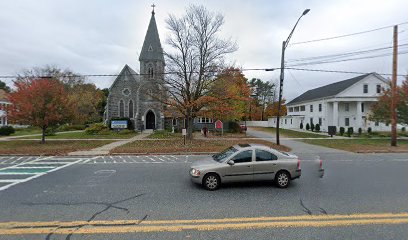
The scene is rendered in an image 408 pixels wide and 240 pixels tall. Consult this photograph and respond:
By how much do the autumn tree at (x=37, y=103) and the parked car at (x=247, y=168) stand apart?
16590 millimetres

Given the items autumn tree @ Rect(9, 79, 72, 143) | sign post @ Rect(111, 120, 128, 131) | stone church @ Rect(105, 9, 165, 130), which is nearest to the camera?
autumn tree @ Rect(9, 79, 72, 143)

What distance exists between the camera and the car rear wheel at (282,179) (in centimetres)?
702

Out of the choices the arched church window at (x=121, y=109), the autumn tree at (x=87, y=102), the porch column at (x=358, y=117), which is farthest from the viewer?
the autumn tree at (x=87, y=102)

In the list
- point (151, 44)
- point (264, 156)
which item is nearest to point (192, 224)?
point (264, 156)

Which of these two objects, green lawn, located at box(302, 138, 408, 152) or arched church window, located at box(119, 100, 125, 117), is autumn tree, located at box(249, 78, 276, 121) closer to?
arched church window, located at box(119, 100, 125, 117)

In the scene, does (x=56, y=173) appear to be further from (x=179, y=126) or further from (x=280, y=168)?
(x=179, y=126)

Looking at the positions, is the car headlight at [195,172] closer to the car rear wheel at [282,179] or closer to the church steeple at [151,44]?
the car rear wheel at [282,179]

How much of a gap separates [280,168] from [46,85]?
764 inches

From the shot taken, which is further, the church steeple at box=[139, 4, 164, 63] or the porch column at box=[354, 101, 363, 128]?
the church steeple at box=[139, 4, 164, 63]

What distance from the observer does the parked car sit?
682cm

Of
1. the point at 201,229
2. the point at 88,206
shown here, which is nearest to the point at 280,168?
the point at 201,229

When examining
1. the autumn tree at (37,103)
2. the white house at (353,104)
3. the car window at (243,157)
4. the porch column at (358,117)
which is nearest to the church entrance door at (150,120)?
the autumn tree at (37,103)

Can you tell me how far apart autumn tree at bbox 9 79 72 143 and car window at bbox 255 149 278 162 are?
58.3ft

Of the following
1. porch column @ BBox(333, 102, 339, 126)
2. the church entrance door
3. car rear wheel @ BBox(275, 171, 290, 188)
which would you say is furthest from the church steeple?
car rear wheel @ BBox(275, 171, 290, 188)
